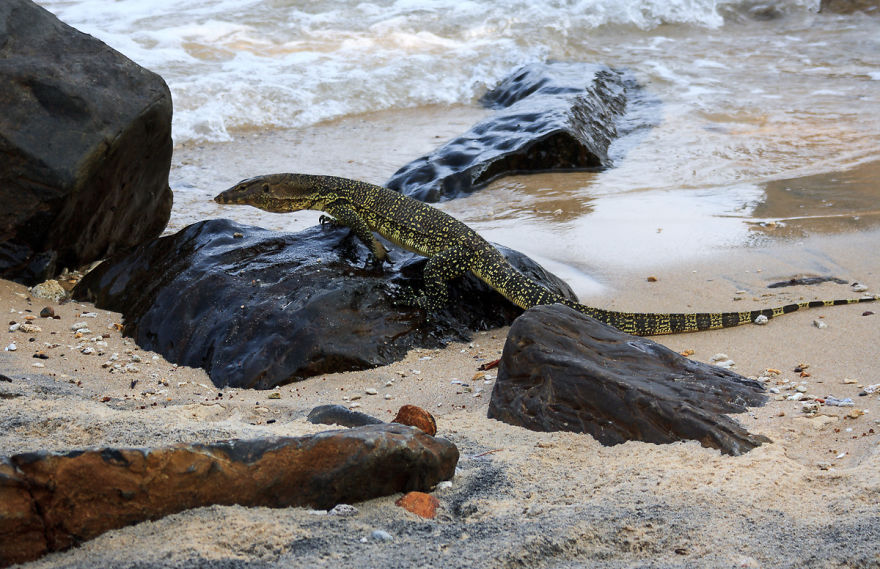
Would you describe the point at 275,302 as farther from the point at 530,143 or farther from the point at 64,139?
the point at 530,143

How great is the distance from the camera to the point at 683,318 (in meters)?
6.12

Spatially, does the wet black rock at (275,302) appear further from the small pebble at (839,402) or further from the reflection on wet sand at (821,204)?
the reflection on wet sand at (821,204)

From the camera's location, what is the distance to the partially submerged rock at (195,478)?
8.66 ft

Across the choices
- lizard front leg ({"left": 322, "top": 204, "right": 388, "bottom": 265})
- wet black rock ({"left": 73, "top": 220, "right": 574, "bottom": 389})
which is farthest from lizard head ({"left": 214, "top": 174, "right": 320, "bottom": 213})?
lizard front leg ({"left": 322, "top": 204, "right": 388, "bottom": 265})

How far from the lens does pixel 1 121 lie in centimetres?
619

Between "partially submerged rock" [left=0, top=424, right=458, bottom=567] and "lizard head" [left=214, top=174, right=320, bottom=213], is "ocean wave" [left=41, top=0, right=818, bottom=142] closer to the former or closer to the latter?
"lizard head" [left=214, top=174, right=320, bottom=213]

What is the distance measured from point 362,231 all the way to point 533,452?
10.1ft

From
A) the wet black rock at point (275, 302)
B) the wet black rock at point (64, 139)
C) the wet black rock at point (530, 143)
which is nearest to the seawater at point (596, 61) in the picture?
the wet black rock at point (530, 143)

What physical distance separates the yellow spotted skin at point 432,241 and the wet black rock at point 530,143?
10.5ft

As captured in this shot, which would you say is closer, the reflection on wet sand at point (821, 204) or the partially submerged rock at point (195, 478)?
the partially submerged rock at point (195, 478)

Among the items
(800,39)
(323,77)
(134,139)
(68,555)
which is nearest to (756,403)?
(68,555)

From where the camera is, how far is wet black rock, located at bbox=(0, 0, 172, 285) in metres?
6.26

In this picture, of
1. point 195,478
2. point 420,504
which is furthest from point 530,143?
point 195,478

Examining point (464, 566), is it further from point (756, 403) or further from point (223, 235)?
point (223, 235)
